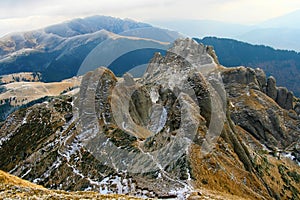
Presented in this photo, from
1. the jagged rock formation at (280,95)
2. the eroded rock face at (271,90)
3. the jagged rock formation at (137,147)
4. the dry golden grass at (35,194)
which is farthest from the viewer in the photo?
the eroded rock face at (271,90)

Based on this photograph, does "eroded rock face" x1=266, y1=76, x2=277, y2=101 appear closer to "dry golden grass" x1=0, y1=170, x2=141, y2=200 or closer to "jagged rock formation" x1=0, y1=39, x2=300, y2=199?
"jagged rock formation" x1=0, y1=39, x2=300, y2=199

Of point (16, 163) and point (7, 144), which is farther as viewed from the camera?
point (7, 144)

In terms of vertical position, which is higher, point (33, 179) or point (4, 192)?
point (4, 192)

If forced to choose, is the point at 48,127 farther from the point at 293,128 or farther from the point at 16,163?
the point at 293,128

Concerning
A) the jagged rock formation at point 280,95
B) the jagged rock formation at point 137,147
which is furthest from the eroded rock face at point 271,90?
the jagged rock formation at point 137,147

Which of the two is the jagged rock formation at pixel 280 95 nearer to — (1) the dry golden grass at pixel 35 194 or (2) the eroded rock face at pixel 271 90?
(2) the eroded rock face at pixel 271 90

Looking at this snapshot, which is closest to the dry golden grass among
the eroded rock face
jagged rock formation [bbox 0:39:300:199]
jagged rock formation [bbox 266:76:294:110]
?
jagged rock formation [bbox 0:39:300:199]

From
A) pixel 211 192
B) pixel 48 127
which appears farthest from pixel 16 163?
pixel 211 192

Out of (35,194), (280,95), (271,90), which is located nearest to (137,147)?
(35,194)

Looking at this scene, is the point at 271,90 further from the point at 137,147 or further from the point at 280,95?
the point at 137,147
